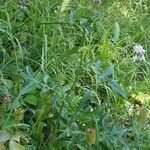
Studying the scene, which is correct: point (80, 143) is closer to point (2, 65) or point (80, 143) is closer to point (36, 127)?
point (36, 127)

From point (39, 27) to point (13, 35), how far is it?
0.20 m

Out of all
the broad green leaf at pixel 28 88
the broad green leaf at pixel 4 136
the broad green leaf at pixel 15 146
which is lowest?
the broad green leaf at pixel 15 146

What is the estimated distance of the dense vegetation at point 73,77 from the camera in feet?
6.46

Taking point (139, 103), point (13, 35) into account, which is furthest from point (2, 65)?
point (139, 103)

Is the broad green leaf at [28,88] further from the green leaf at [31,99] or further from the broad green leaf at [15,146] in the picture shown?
the broad green leaf at [15,146]

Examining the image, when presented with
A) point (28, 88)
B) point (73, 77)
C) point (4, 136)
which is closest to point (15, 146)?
point (4, 136)

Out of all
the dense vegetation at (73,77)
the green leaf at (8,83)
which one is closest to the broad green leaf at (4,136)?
the dense vegetation at (73,77)

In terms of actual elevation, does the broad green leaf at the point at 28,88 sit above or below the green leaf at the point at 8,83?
above

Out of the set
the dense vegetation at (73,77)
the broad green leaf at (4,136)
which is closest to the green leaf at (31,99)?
the dense vegetation at (73,77)

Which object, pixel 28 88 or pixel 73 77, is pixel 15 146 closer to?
pixel 28 88

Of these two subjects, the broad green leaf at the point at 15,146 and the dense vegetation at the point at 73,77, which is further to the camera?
the dense vegetation at the point at 73,77

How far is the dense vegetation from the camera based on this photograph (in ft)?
6.46

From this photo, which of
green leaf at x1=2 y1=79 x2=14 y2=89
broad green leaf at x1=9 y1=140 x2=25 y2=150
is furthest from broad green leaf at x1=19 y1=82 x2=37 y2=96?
broad green leaf at x1=9 y1=140 x2=25 y2=150

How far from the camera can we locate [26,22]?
8.69 ft
